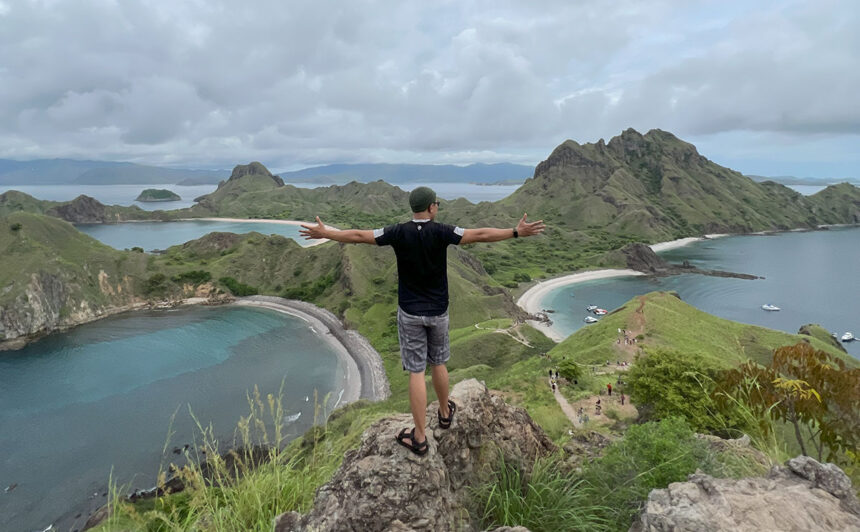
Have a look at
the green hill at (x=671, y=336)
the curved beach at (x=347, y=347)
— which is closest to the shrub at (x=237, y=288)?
the curved beach at (x=347, y=347)

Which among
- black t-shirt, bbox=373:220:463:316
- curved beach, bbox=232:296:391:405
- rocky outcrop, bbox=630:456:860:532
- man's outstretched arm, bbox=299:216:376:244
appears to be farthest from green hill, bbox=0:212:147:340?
rocky outcrop, bbox=630:456:860:532

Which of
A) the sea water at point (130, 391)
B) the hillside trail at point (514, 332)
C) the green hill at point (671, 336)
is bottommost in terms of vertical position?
the sea water at point (130, 391)

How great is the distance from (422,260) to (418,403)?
2227 millimetres

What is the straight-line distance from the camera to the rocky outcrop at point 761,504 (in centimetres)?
423

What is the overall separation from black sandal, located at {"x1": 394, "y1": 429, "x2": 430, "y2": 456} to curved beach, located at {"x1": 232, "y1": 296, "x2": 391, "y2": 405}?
51.3m

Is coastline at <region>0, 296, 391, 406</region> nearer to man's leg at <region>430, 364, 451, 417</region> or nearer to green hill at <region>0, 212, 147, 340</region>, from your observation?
green hill at <region>0, 212, 147, 340</region>

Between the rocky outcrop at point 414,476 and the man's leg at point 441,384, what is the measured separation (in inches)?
18.4

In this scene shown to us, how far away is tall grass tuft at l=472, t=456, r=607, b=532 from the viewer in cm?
491

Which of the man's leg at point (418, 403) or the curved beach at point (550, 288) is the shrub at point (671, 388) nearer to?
the man's leg at point (418, 403)

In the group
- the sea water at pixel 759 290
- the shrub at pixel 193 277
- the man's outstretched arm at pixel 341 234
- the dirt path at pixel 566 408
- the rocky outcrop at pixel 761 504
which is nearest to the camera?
the rocky outcrop at pixel 761 504

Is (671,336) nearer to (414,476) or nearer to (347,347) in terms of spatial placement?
(414,476)

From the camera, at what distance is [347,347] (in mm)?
72938

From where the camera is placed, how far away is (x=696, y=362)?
22.0 m

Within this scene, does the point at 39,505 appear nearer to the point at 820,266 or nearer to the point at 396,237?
the point at 396,237
